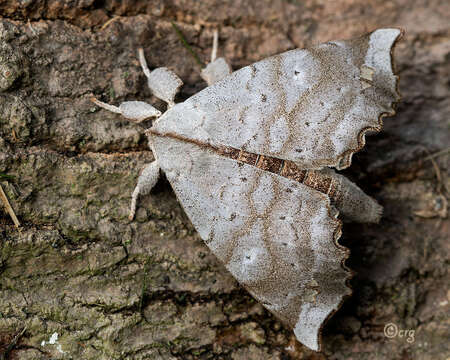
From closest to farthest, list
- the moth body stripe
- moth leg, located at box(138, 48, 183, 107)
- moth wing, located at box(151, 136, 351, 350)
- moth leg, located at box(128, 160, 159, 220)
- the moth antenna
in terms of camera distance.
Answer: moth wing, located at box(151, 136, 351, 350) < the moth body stripe < moth leg, located at box(128, 160, 159, 220) < moth leg, located at box(138, 48, 183, 107) < the moth antenna

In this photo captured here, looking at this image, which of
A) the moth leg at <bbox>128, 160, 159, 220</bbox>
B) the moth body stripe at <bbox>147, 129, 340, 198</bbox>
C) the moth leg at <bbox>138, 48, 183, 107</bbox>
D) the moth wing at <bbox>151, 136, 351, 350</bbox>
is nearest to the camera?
the moth wing at <bbox>151, 136, 351, 350</bbox>

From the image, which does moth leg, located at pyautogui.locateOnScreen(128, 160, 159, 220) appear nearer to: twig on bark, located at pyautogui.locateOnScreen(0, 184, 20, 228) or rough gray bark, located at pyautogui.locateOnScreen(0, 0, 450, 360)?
rough gray bark, located at pyautogui.locateOnScreen(0, 0, 450, 360)

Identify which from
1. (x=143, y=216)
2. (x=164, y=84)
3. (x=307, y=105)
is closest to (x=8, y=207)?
(x=143, y=216)

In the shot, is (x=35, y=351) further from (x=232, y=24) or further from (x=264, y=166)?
(x=232, y=24)

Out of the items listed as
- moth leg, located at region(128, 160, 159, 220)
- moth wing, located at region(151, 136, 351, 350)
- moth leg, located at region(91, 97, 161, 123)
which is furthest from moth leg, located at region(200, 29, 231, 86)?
moth leg, located at region(128, 160, 159, 220)

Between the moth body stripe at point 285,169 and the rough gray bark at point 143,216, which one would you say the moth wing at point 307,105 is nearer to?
the moth body stripe at point 285,169

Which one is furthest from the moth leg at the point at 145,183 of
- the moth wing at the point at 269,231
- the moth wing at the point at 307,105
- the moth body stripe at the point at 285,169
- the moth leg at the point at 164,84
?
the moth leg at the point at 164,84

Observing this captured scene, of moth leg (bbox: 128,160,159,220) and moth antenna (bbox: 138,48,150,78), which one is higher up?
moth antenna (bbox: 138,48,150,78)

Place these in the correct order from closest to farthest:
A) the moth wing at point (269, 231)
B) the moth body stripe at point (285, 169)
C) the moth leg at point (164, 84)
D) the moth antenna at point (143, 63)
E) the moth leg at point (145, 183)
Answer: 1. the moth wing at point (269, 231)
2. the moth body stripe at point (285, 169)
3. the moth leg at point (145, 183)
4. the moth leg at point (164, 84)
5. the moth antenna at point (143, 63)
